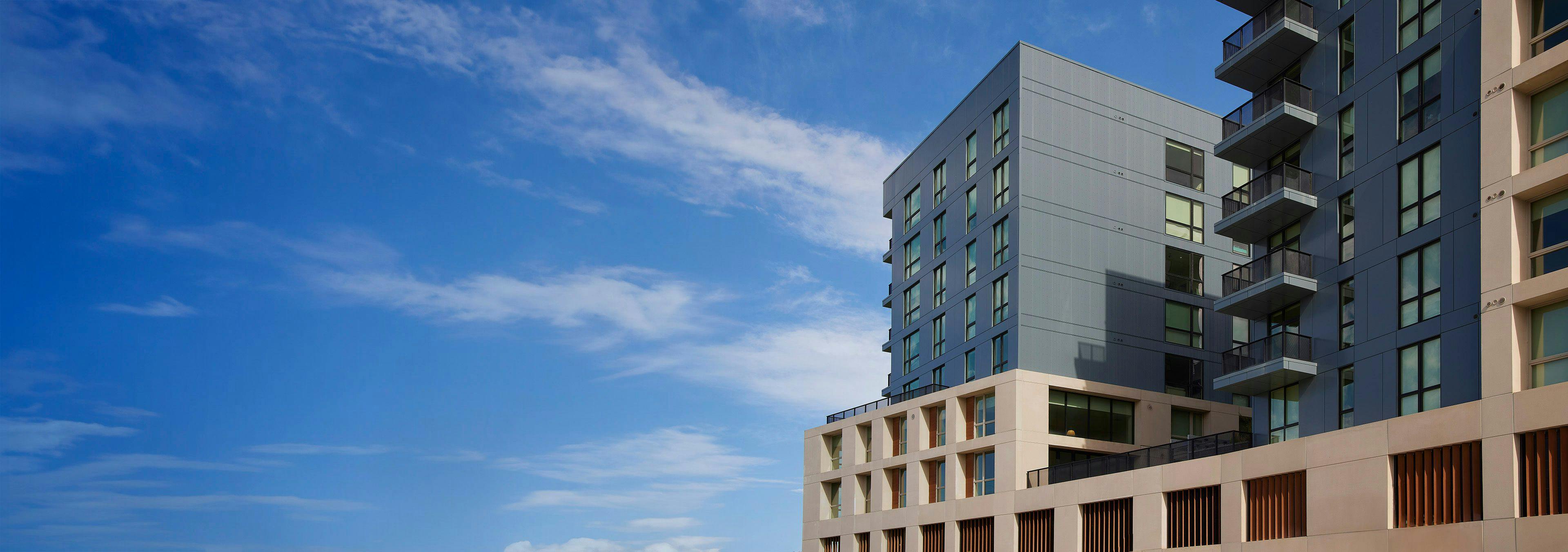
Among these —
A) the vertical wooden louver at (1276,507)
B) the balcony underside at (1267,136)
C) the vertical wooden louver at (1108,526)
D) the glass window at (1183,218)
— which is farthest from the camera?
the glass window at (1183,218)

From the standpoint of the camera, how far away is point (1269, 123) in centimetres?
4403

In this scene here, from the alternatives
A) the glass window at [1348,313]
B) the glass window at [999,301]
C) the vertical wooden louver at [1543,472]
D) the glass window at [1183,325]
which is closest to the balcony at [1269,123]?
the glass window at [1348,313]

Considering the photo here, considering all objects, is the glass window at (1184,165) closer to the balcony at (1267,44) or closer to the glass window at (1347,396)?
the balcony at (1267,44)

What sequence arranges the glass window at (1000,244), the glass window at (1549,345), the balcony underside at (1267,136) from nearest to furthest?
the glass window at (1549,345), the balcony underside at (1267,136), the glass window at (1000,244)

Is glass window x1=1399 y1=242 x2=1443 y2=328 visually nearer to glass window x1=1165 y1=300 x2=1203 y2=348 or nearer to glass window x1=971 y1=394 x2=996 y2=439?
glass window x1=971 y1=394 x2=996 y2=439

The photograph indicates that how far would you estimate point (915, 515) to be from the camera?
59.6 m

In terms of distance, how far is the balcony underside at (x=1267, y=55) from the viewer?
145 ft

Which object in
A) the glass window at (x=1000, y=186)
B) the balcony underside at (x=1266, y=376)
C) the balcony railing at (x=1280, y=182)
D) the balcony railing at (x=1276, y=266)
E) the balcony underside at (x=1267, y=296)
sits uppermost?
the glass window at (x=1000, y=186)

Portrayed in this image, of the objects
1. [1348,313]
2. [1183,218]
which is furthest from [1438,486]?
[1183,218]

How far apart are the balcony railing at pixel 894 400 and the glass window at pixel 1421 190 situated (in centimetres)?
2598

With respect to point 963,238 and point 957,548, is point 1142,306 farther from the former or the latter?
point 957,548

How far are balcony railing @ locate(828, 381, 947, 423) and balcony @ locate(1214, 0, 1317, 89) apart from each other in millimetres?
20987

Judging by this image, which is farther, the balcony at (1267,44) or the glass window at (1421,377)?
the balcony at (1267,44)

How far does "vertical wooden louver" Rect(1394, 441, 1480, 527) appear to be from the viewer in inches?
1278
